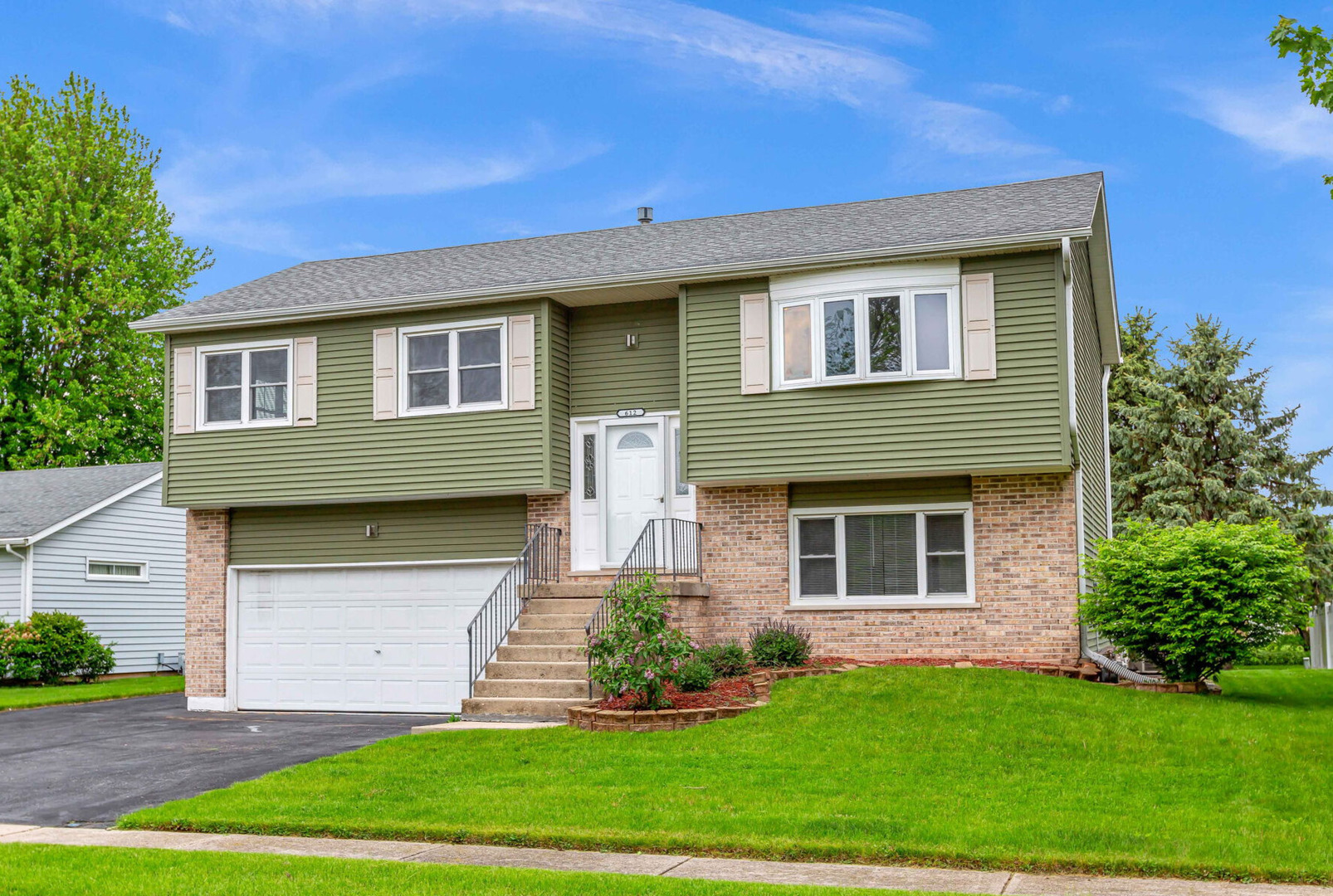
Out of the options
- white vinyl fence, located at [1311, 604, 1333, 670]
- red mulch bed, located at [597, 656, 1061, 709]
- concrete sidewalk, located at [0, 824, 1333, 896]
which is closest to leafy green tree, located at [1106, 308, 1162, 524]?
white vinyl fence, located at [1311, 604, 1333, 670]

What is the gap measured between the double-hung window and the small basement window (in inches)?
674

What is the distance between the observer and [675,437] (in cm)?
1764

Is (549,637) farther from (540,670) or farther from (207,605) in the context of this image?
(207,605)

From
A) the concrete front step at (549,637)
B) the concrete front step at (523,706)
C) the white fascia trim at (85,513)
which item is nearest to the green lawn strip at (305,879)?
the concrete front step at (523,706)

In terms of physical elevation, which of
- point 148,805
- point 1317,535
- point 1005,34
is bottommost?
point 148,805

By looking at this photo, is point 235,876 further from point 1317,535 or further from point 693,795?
point 1317,535

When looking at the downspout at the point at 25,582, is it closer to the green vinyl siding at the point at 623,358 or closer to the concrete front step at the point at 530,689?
the green vinyl siding at the point at 623,358

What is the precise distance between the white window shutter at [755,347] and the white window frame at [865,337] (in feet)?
0.39

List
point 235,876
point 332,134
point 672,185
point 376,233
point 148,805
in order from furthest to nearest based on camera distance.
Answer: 1. point 376,233
2. point 672,185
3. point 332,134
4. point 148,805
5. point 235,876

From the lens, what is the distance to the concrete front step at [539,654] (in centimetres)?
1504

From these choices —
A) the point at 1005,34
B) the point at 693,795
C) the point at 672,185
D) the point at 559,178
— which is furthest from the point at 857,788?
the point at 559,178

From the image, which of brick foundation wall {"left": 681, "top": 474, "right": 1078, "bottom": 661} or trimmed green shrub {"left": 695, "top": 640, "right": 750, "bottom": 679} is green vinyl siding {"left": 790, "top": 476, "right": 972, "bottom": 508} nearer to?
brick foundation wall {"left": 681, "top": 474, "right": 1078, "bottom": 661}

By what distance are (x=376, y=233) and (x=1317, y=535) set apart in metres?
29.4

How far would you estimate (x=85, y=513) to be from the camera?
85.9 ft
